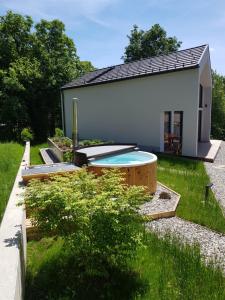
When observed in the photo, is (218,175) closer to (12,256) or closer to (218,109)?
(12,256)

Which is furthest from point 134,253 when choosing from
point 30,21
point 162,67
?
point 30,21

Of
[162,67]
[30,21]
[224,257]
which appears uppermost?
[30,21]

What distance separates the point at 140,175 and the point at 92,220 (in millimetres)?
5051

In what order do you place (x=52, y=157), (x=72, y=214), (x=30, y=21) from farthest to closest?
(x=30, y=21)
(x=52, y=157)
(x=72, y=214)

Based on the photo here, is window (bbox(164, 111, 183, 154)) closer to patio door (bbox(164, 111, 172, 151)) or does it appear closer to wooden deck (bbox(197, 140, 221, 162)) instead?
patio door (bbox(164, 111, 172, 151))

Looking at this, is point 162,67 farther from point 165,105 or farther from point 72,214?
point 72,214

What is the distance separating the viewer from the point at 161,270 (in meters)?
4.77

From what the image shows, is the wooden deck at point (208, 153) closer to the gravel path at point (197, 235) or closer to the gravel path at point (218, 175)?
the gravel path at point (218, 175)

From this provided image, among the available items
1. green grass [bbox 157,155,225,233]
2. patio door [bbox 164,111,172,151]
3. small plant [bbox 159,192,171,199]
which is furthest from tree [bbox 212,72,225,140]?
small plant [bbox 159,192,171,199]

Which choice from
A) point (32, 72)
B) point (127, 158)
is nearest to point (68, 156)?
point (127, 158)

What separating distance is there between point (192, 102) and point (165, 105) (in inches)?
74.3

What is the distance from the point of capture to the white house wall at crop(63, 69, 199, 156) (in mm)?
15312

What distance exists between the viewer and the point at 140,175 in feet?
29.6

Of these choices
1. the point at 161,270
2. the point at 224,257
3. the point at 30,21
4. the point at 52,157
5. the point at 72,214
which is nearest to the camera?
the point at 72,214
